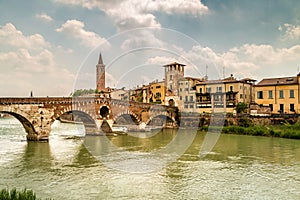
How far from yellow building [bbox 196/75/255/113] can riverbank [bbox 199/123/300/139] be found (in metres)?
8.83

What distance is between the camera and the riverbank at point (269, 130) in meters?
27.6

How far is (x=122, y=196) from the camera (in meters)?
11.0

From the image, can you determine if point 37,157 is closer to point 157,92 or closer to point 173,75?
point 173,75

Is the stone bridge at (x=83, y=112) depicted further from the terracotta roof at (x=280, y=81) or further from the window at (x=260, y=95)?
the terracotta roof at (x=280, y=81)

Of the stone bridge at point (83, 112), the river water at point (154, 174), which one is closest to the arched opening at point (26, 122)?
the stone bridge at point (83, 112)

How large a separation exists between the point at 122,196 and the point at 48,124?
16.4 meters

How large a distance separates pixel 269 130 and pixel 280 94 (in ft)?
31.1

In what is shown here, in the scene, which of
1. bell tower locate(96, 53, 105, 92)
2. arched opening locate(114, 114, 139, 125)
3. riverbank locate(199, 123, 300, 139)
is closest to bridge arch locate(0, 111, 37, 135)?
arched opening locate(114, 114, 139, 125)

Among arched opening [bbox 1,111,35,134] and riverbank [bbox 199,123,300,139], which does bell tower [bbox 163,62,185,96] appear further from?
arched opening [bbox 1,111,35,134]

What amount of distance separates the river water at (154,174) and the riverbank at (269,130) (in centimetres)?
597

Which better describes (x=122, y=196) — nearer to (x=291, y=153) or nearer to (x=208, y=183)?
(x=208, y=183)

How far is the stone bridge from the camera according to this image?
24.2 meters

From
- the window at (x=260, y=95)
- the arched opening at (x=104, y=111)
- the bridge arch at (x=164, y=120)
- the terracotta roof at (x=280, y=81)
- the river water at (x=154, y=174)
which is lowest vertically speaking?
the river water at (x=154, y=174)

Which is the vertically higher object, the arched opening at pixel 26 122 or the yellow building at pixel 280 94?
the yellow building at pixel 280 94
